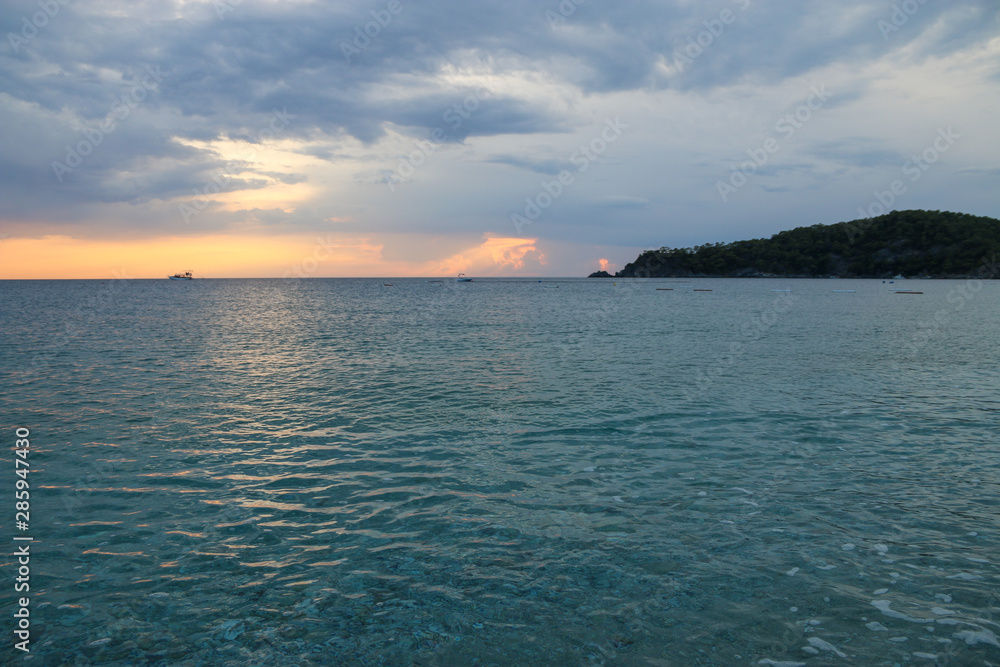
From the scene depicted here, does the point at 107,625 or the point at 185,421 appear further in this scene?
the point at 185,421

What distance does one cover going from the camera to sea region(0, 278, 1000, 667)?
8.00 m

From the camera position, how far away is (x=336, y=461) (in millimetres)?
16172

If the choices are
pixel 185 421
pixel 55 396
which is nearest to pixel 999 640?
pixel 185 421

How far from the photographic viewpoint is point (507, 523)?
1190 centimetres

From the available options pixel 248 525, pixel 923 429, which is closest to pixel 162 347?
pixel 248 525

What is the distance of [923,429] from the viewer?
1909 cm

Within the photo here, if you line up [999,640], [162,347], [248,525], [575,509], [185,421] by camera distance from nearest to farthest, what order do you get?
[999,640], [248,525], [575,509], [185,421], [162,347]

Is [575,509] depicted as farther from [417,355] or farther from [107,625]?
[417,355]

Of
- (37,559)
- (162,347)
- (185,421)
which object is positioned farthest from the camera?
(162,347)

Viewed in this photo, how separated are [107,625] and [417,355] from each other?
1247 inches

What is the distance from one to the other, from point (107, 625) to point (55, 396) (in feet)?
76.2

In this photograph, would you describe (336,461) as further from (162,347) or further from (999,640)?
(162,347)

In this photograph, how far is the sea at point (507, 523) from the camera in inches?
315

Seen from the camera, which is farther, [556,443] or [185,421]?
[185,421]
